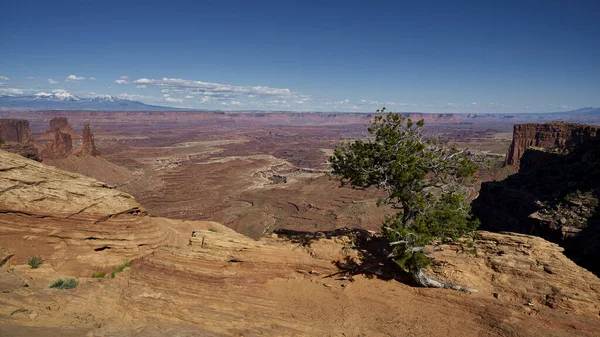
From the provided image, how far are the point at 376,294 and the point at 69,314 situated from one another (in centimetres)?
1052

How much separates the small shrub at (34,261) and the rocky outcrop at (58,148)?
72.3 m

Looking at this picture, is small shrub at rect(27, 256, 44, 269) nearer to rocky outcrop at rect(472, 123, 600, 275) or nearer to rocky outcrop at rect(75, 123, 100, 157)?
rocky outcrop at rect(472, 123, 600, 275)

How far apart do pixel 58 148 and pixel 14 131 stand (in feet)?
154

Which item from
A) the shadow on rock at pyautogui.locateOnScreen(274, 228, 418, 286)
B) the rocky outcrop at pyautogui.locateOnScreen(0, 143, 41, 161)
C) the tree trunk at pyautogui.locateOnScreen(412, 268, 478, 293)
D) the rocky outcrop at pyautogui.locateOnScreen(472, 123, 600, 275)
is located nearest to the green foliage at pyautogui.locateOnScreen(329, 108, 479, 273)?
the tree trunk at pyautogui.locateOnScreen(412, 268, 478, 293)

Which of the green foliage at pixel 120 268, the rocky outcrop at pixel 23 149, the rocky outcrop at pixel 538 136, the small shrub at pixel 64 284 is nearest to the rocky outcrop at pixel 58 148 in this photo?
the rocky outcrop at pixel 23 149

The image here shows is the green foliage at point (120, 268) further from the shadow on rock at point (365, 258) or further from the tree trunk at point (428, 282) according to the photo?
the tree trunk at point (428, 282)

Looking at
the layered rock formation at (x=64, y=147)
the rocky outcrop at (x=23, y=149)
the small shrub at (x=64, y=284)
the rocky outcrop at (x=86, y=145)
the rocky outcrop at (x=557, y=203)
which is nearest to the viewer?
the small shrub at (x=64, y=284)

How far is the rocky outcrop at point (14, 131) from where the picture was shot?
99.4 metres

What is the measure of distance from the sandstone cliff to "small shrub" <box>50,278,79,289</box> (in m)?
0.36

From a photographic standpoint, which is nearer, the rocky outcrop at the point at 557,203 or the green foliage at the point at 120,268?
the green foliage at the point at 120,268

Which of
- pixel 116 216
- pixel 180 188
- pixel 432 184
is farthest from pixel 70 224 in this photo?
pixel 180 188

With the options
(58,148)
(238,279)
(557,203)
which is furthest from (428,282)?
(58,148)

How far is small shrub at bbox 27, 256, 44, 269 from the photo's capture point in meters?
12.0

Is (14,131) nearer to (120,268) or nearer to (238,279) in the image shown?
(120,268)
